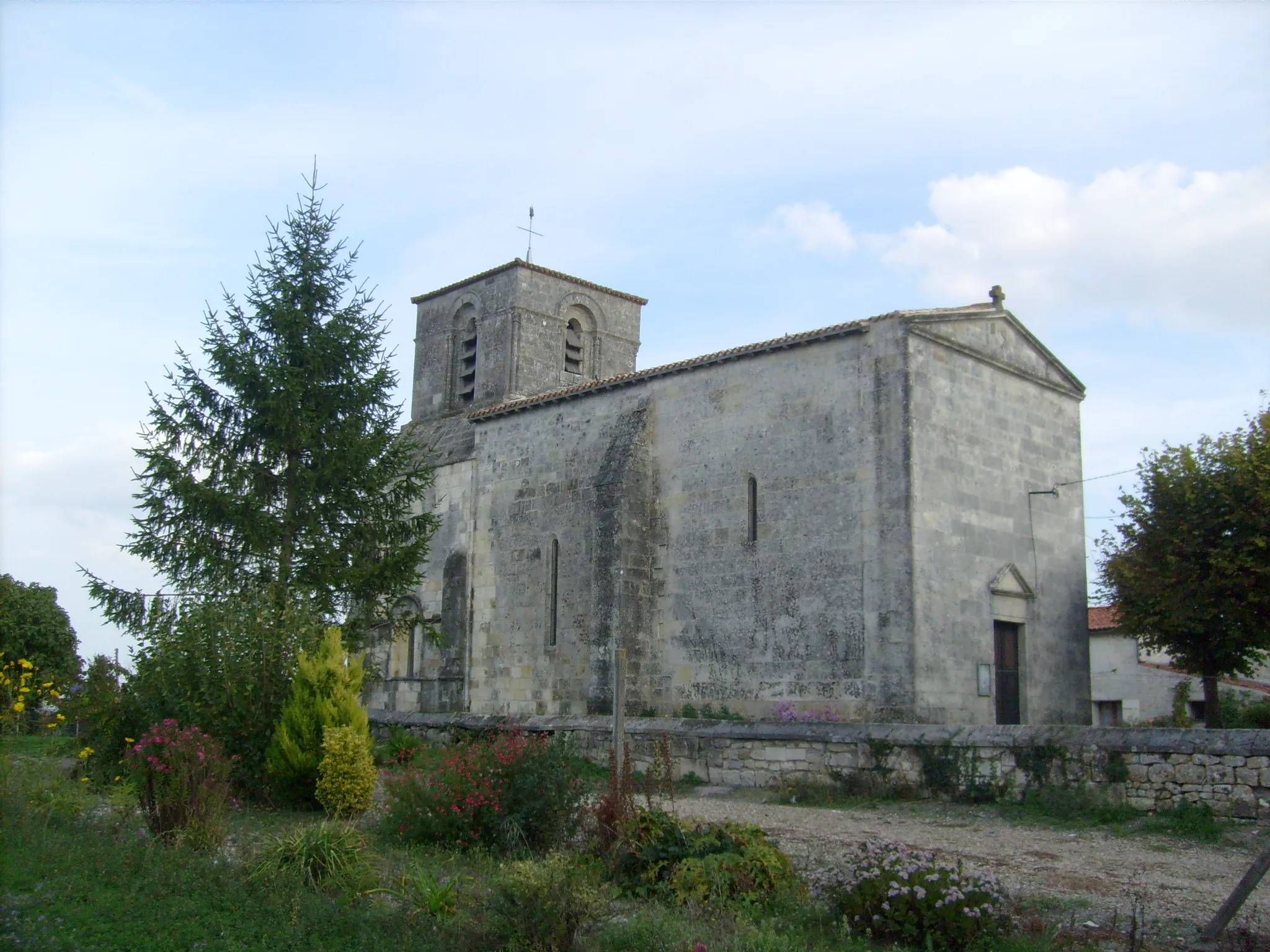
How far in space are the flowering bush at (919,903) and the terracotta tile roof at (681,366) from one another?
12.3 m

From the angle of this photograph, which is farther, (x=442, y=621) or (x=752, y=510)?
(x=442, y=621)

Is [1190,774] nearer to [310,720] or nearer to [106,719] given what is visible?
[310,720]

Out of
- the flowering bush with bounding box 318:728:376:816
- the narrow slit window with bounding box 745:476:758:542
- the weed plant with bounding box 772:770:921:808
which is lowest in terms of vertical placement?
the weed plant with bounding box 772:770:921:808

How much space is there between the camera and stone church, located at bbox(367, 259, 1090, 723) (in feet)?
59.9

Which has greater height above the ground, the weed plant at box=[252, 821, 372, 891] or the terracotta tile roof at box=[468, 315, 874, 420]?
the terracotta tile roof at box=[468, 315, 874, 420]

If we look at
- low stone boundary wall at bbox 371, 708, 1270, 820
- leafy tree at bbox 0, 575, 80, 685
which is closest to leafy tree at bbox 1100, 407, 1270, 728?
low stone boundary wall at bbox 371, 708, 1270, 820

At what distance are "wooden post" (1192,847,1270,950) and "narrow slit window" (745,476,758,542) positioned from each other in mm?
13235

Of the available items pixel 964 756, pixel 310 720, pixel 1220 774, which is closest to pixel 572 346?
pixel 964 756

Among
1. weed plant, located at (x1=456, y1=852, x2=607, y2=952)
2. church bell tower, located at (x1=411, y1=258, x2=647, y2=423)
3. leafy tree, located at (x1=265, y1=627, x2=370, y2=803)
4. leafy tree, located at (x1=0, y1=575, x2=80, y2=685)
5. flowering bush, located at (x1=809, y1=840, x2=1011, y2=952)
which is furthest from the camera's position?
church bell tower, located at (x1=411, y1=258, x2=647, y2=423)

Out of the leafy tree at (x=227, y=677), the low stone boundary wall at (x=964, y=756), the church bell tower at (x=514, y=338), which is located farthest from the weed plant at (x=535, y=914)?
the church bell tower at (x=514, y=338)

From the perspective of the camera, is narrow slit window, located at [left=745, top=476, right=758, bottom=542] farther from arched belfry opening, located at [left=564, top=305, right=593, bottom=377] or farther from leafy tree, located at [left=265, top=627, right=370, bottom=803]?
arched belfry opening, located at [left=564, top=305, right=593, bottom=377]

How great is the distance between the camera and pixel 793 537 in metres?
19.3

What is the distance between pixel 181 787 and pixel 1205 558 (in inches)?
686

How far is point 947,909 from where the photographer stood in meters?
7.11
